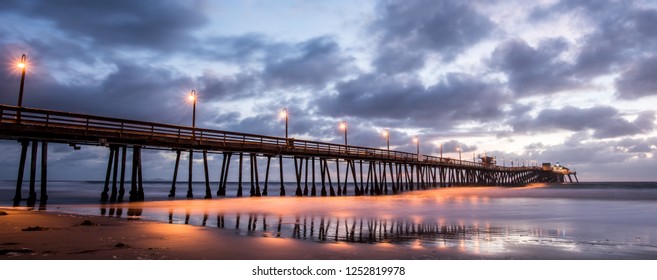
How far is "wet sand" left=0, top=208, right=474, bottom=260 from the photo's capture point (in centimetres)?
625

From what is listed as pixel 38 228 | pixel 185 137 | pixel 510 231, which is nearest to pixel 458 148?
pixel 185 137

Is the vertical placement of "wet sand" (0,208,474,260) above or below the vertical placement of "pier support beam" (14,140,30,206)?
below

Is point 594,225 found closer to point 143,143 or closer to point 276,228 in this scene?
point 276,228

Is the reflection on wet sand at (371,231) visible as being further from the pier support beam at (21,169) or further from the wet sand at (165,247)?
the pier support beam at (21,169)

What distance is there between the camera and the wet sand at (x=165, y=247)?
6.25m

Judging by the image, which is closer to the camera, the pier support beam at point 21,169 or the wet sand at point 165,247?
the wet sand at point 165,247

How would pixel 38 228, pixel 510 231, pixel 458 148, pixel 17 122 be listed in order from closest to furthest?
pixel 38 228
pixel 510 231
pixel 17 122
pixel 458 148

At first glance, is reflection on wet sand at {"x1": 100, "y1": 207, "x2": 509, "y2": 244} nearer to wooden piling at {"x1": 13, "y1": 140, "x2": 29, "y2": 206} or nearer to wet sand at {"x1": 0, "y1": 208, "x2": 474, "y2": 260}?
wet sand at {"x1": 0, "y1": 208, "x2": 474, "y2": 260}

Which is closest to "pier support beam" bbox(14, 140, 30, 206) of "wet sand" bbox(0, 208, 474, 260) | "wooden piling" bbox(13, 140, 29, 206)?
"wooden piling" bbox(13, 140, 29, 206)

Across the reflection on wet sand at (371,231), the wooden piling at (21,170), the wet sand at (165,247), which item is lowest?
the reflection on wet sand at (371,231)

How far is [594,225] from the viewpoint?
13.1 metres

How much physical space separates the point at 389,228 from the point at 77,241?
25.9 ft

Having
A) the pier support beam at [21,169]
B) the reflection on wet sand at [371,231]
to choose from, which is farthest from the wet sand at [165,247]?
the pier support beam at [21,169]
